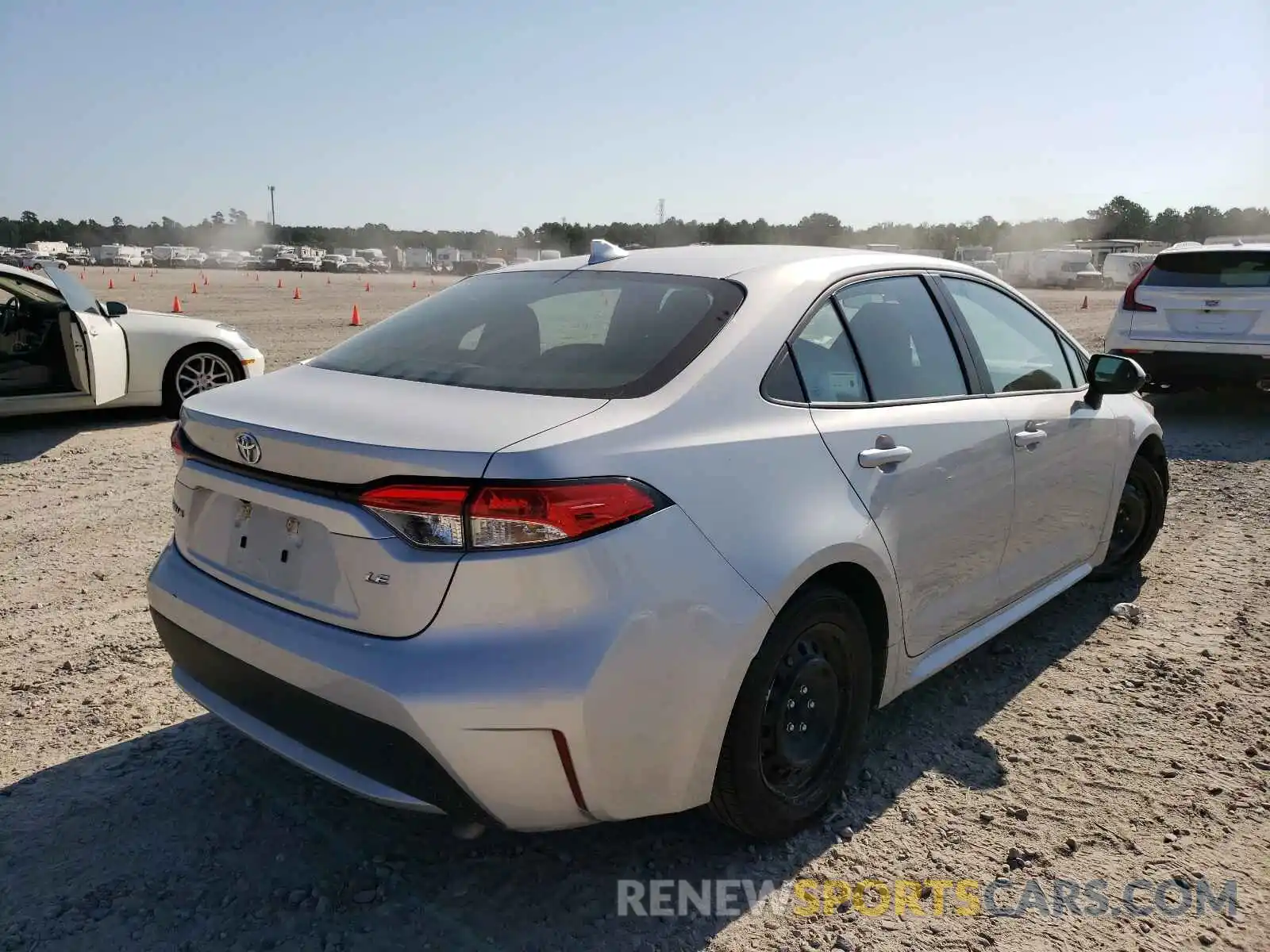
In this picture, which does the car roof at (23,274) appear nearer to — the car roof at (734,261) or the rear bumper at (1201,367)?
the car roof at (734,261)

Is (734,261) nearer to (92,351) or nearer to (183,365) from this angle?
(92,351)

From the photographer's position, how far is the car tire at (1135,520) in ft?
16.3

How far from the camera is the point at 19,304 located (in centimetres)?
845

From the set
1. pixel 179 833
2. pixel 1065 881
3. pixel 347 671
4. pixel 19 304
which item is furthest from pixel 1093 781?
pixel 19 304

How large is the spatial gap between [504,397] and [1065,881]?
2040mm

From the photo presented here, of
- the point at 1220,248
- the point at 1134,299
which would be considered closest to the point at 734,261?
the point at 1134,299

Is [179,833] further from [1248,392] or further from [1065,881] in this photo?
[1248,392]

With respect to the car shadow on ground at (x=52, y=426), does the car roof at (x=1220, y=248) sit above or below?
above

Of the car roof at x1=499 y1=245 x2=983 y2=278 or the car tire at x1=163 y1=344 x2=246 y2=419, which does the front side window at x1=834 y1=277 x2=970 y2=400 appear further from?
the car tire at x1=163 y1=344 x2=246 y2=419

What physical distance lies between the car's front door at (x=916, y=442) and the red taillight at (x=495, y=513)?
0.90m

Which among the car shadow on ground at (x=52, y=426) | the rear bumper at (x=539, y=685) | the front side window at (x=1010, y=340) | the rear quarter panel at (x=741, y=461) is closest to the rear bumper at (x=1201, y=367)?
the front side window at (x=1010, y=340)

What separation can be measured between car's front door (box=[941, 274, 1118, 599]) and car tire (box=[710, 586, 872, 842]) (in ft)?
3.46

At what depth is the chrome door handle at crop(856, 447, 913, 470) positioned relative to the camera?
2902 millimetres

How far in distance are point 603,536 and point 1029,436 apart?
2173 mm
